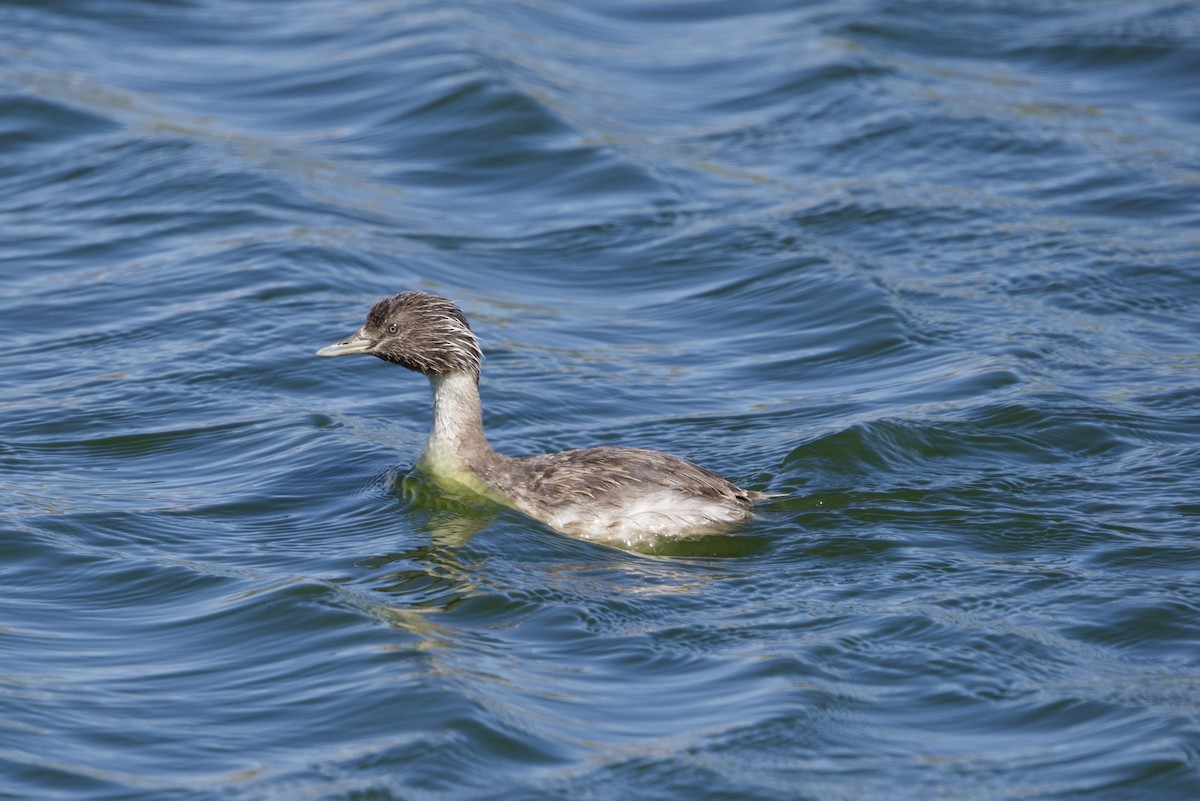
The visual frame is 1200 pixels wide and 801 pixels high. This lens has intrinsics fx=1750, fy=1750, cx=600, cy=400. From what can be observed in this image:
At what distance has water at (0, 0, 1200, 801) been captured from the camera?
8.88 meters

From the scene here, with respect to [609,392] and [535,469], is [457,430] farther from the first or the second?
[609,392]

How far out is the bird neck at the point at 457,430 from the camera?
38.2 feet

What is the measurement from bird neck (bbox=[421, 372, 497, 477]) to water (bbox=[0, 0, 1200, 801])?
0.94ft

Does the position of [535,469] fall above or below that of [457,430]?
below

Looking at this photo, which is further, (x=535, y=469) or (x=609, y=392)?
(x=609, y=392)

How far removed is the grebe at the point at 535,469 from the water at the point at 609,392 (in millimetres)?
231

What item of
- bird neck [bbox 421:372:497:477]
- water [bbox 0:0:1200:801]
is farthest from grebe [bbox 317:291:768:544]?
water [bbox 0:0:1200:801]

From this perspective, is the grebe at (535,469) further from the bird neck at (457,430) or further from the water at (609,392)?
the water at (609,392)

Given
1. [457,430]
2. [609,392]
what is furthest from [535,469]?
[609,392]

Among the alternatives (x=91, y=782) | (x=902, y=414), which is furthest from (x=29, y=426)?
(x=902, y=414)

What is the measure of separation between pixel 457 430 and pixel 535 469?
599 millimetres

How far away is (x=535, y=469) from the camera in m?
11.5

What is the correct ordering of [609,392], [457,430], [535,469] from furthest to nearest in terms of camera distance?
[609,392] → [457,430] → [535,469]

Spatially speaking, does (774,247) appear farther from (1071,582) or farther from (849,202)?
(1071,582)
